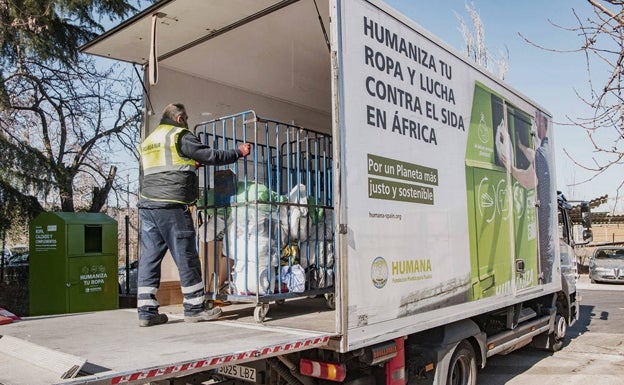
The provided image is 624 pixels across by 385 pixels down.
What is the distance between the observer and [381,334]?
3553 millimetres

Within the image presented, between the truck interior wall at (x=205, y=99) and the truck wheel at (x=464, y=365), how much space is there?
3.24 metres

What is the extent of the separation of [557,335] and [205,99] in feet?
19.0

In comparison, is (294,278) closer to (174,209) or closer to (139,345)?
(174,209)

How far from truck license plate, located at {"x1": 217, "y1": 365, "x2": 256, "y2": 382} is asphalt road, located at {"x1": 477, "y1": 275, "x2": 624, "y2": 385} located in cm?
360

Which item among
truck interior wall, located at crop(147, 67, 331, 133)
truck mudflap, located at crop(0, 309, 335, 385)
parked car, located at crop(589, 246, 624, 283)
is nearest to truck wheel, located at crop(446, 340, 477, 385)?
truck mudflap, located at crop(0, 309, 335, 385)

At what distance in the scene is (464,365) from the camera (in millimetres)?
4859

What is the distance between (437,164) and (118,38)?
2882 millimetres

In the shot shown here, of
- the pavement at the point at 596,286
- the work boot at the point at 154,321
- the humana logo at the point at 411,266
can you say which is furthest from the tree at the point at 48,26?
the pavement at the point at 596,286

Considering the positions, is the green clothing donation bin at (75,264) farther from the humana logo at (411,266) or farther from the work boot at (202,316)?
the humana logo at (411,266)

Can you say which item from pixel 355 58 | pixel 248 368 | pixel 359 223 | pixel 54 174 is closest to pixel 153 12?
pixel 355 58

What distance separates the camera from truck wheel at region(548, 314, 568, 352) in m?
7.41

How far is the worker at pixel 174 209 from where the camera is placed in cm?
387

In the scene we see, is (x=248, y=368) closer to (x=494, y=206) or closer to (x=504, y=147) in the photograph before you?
(x=494, y=206)

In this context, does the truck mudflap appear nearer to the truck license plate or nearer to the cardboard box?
the truck license plate
